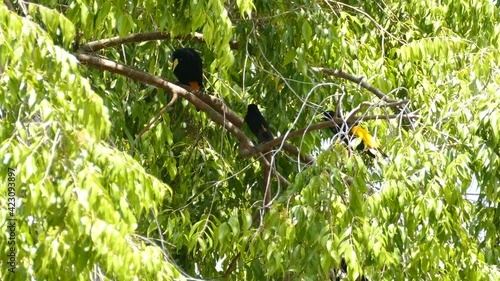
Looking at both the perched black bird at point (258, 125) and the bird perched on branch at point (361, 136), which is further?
the perched black bird at point (258, 125)

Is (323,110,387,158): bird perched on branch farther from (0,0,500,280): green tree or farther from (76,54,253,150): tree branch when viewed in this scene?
(76,54,253,150): tree branch

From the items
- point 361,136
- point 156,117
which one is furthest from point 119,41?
point 361,136

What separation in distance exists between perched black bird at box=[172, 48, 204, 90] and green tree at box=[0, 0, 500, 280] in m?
0.09

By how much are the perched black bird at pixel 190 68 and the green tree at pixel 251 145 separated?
86mm

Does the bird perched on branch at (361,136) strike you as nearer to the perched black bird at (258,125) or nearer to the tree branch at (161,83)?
the tree branch at (161,83)

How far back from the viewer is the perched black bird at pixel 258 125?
573 cm

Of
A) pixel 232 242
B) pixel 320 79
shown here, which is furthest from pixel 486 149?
pixel 320 79

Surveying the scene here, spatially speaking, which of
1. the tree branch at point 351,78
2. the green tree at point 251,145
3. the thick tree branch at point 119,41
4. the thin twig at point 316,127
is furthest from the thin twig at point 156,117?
the tree branch at point 351,78

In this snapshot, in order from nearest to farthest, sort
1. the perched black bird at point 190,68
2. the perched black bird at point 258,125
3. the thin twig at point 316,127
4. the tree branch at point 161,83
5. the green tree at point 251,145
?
1. the green tree at point 251,145
2. the thin twig at point 316,127
3. the tree branch at point 161,83
4. the perched black bird at point 258,125
5. the perched black bird at point 190,68

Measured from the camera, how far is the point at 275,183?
5.80 m

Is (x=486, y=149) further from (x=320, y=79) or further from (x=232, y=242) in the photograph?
(x=320, y=79)

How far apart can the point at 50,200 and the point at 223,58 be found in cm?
176

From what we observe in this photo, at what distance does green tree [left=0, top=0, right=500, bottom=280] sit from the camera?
3121mm

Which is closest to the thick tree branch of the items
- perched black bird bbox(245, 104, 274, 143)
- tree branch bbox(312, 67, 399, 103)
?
perched black bird bbox(245, 104, 274, 143)
